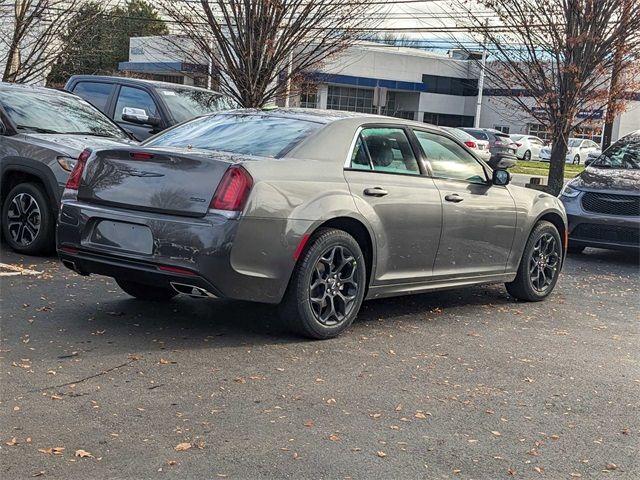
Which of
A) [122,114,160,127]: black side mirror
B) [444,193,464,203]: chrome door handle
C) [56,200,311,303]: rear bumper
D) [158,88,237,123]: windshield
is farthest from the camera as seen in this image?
[158,88,237,123]: windshield

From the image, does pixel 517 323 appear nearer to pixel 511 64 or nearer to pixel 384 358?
pixel 384 358

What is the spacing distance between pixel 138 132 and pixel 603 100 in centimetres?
809

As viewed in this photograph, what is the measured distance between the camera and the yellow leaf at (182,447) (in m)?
3.95

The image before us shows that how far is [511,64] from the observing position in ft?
51.2

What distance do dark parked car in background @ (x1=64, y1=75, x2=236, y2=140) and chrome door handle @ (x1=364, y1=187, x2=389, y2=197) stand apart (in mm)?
5165

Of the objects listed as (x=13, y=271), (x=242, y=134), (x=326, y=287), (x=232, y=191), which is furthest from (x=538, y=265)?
(x=13, y=271)

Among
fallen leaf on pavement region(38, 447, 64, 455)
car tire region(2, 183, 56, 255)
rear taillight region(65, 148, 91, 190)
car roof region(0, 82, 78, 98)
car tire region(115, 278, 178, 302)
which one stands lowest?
fallen leaf on pavement region(38, 447, 64, 455)

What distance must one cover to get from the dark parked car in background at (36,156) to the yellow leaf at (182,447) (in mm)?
4998

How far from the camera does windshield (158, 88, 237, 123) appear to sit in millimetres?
11661

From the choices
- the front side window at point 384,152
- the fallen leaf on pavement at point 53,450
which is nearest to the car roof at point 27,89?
the front side window at point 384,152

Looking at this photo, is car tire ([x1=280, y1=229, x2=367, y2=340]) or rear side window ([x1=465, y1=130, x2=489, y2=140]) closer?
car tire ([x1=280, y1=229, x2=367, y2=340])

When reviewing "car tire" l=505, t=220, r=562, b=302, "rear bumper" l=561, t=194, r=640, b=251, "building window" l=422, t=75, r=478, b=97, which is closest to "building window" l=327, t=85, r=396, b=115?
"building window" l=422, t=75, r=478, b=97

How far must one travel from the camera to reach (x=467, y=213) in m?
7.20

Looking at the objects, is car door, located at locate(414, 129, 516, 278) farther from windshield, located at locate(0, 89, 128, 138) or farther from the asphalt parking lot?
windshield, located at locate(0, 89, 128, 138)
